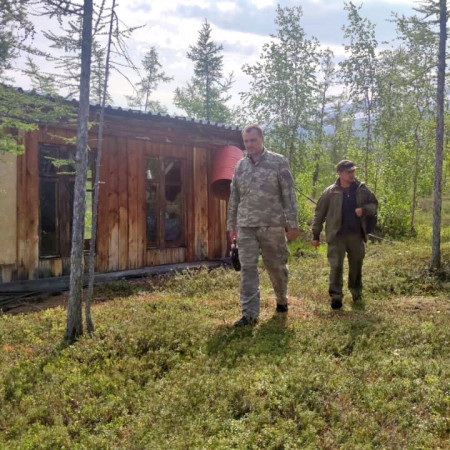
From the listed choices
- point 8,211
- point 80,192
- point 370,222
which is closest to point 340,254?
point 370,222

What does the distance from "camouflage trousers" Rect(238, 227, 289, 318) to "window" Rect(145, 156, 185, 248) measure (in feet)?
18.0

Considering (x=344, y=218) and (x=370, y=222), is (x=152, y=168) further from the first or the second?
(x=370, y=222)

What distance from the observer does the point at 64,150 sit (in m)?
9.28

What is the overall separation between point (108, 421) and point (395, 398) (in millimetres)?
2416

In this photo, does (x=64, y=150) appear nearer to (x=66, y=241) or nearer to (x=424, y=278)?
(x=66, y=241)

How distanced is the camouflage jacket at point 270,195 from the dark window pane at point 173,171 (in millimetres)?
5954

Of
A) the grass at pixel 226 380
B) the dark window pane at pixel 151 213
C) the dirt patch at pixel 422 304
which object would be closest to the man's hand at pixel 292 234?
the grass at pixel 226 380

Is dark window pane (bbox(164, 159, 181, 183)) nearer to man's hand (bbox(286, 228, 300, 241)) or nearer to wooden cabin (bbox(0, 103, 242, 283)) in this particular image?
wooden cabin (bbox(0, 103, 242, 283))

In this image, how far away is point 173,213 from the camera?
11.5 metres

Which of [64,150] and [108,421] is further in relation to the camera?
[64,150]

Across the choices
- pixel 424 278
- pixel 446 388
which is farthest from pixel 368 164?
pixel 446 388

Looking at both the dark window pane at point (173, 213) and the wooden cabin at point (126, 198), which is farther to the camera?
the dark window pane at point (173, 213)

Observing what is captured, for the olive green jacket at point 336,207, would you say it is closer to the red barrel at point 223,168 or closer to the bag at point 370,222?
the bag at point 370,222

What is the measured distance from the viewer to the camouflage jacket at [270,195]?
563 centimetres
